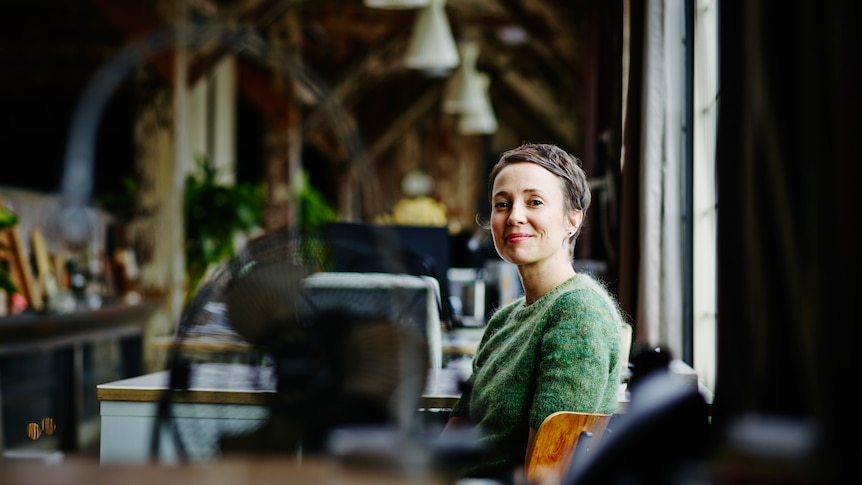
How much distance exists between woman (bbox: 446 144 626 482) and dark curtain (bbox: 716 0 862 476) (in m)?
0.43

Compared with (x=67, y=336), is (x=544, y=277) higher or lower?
higher

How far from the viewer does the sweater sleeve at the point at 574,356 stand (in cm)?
161

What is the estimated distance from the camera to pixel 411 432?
966 millimetres

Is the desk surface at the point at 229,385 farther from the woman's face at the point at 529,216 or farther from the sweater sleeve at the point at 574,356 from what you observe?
the woman's face at the point at 529,216

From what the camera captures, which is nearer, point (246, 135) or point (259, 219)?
point (259, 219)

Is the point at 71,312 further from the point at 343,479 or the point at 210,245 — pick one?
the point at 343,479

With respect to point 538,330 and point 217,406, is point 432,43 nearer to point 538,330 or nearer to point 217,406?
point 538,330

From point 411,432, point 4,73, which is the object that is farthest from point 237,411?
point 4,73

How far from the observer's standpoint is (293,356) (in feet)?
3.65

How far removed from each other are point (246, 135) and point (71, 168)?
14.3 metres

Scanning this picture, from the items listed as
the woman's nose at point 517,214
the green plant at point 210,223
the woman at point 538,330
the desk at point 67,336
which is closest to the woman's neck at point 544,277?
the woman at point 538,330

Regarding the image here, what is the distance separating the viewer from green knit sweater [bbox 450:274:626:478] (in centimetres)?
162

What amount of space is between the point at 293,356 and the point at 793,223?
57cm

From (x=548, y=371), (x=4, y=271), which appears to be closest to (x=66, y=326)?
(x=4, y=271)
